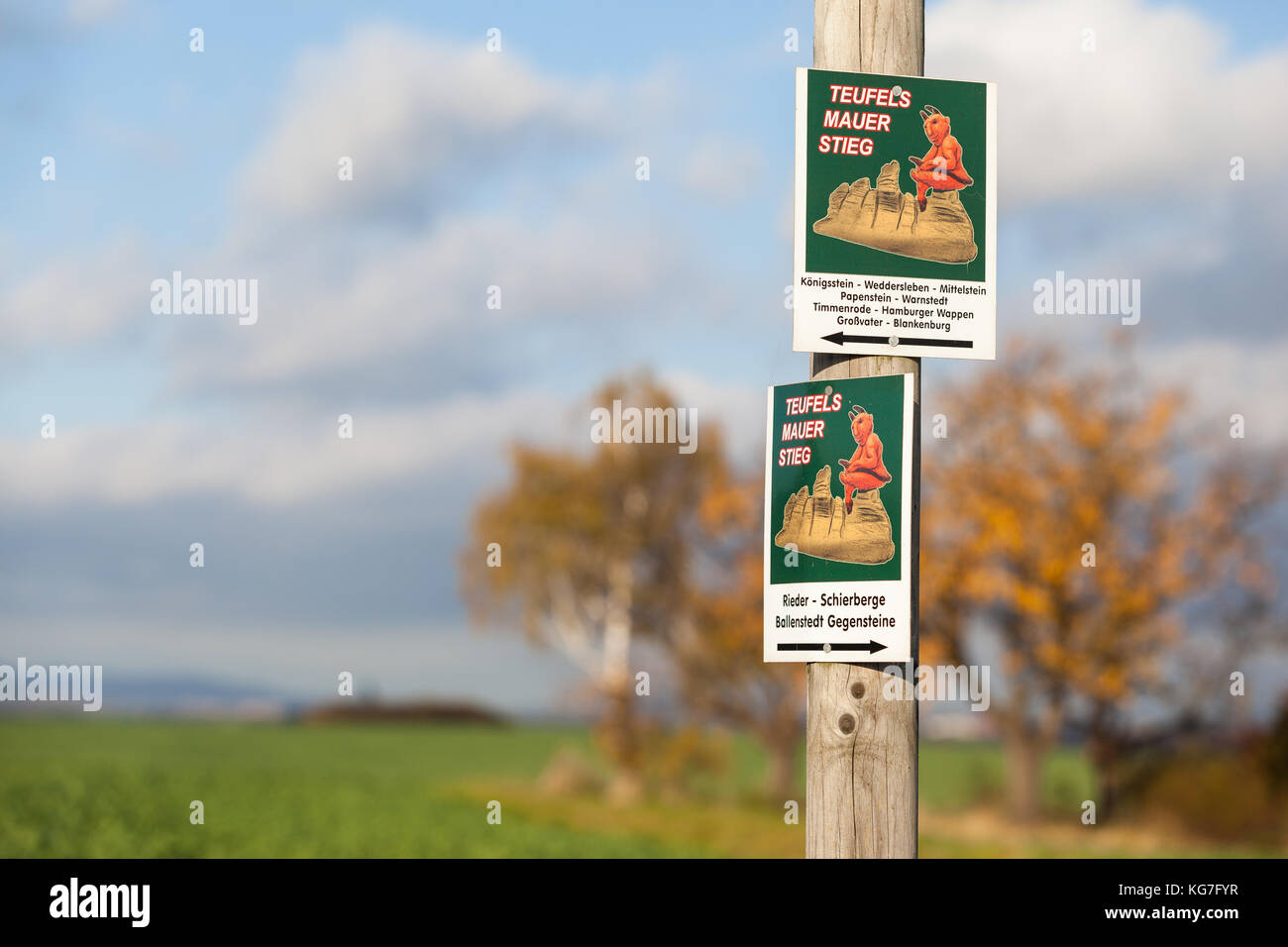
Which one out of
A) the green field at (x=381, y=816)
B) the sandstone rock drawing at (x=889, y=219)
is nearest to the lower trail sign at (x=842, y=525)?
the sandstone rock drawing at (x=889, y=219)

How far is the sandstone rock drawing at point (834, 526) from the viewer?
4164 mm

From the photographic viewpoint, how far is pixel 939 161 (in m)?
4.38

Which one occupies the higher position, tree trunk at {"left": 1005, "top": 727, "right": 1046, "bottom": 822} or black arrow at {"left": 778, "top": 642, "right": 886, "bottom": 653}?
black arrow at {"left": 778, "top": 642, "right": 886, "bottom": 653}

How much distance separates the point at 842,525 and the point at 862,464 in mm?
224

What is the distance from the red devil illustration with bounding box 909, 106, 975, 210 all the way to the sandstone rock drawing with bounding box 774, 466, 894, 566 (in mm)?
1096

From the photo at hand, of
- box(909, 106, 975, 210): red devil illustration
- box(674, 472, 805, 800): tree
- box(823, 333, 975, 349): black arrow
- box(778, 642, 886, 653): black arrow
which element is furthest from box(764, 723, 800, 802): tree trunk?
box(909, 106, 975, 210): red devil illustration

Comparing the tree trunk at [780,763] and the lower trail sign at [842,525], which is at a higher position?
the lower trail sign at [842,525]

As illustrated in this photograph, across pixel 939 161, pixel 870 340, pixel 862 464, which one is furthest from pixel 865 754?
pixel 939 161

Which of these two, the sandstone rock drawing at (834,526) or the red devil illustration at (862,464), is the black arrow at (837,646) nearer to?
the sandstone rock drawing at (834,526)

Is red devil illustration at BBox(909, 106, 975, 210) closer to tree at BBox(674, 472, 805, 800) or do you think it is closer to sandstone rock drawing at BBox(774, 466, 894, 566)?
sandstone rock drawing at BBox(774, 466, 894, 566)

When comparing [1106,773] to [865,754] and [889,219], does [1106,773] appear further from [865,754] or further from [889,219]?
[889,219]

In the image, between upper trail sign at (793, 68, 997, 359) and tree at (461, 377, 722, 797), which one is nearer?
upper trail sign at (793, 68, 997, 359)

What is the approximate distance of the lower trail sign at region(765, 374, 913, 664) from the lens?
414cm

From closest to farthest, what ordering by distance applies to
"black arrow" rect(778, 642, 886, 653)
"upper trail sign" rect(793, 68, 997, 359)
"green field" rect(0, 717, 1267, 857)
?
"black arrow" rect(778, 642, 886, 653)
"upper trail sign" rect(793, 68, 997, 359)
"green field" rect(0, 717, 1267, 857)
